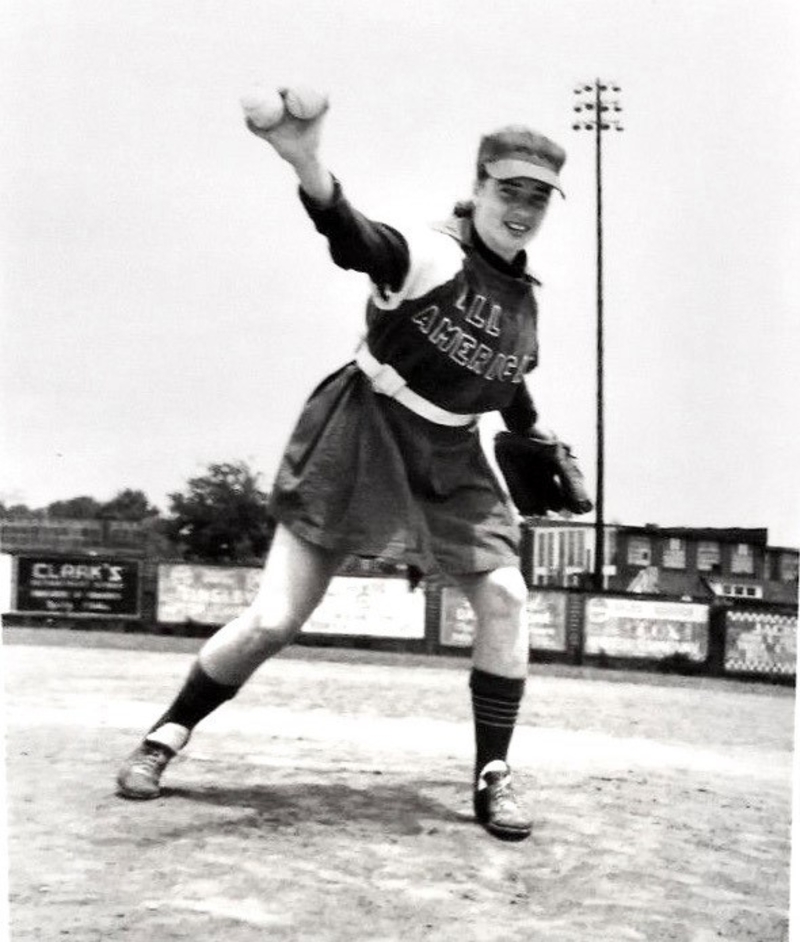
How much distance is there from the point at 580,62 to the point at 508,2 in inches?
6.2

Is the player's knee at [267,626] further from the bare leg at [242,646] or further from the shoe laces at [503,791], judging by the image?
the shoe laces at [503,791]

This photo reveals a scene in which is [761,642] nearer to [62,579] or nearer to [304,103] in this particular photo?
[62,579]

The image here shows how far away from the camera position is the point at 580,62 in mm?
2047

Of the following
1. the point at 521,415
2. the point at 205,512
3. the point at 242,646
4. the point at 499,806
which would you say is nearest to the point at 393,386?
the point at 521,415

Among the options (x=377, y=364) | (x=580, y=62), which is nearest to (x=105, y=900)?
(x=377, y=364)

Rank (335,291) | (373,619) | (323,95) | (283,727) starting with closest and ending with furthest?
(323,95)
(335,291)
(283,727)
(373,619)

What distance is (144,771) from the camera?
72.6 inches

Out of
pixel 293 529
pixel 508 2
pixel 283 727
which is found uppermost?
pixel 508 2

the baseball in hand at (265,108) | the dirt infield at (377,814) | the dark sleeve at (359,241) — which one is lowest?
the dirt infield at (377,814)

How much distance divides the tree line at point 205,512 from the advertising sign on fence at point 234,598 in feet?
0.14

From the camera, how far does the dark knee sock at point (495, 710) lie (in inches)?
75.0

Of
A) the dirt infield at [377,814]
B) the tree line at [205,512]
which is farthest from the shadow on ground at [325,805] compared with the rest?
the tree line at [205,512]

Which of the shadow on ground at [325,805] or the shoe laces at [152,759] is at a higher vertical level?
the shoe laces at [152,759]

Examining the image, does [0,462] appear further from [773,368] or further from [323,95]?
[773,368]
